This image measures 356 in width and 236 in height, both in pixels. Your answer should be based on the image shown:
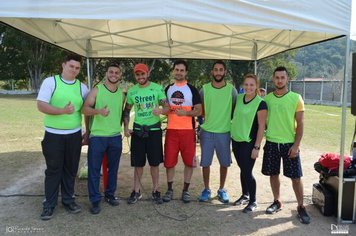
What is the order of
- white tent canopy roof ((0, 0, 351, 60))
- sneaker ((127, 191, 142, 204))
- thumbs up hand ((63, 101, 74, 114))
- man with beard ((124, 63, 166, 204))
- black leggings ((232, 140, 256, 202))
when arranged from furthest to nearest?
sneaker ((127, 191, 142, 204)), man with beard ((124, 63, 166, 204)), black leggings ((232, 140, 256, 202)), thumbs up hand ((63, 101, 74, 114)), white tent canopy roof ((0, 0, 351, 60))

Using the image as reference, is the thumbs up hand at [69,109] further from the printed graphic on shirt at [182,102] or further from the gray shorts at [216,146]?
the gray shorts at [216,146]

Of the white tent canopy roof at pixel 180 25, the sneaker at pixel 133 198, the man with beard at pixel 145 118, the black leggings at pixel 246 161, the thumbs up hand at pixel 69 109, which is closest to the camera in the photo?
the white tent canopy roof at pixel 180 25

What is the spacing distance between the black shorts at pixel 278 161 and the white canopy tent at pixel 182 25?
494mm

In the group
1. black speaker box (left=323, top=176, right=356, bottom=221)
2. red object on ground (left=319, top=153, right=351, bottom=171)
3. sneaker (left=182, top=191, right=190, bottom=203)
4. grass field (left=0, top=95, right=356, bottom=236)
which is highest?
red object on ground (left=319, top=153, right=351, bottom=171)

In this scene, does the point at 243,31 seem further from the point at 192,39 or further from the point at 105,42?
the point at 105,42

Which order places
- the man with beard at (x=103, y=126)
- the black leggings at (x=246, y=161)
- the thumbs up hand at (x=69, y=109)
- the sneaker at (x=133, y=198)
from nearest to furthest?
the thumbs up hand at (x=69, y=109), the man with beard at (x=103, y=126), the black leggings at (x=246, y=161), the sneaker at (x=133, y=198)

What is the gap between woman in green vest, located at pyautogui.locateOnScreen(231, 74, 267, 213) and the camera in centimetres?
403

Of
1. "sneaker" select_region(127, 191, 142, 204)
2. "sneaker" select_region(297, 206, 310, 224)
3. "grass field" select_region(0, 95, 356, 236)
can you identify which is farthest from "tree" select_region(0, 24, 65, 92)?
"sneaker" select_region(297, 206, 310, 224)

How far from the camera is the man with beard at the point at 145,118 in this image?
4.22 metres

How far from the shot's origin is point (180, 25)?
6.32m

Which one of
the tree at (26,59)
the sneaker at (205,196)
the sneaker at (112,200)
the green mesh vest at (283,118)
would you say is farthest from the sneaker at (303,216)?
the tree at (26,59)

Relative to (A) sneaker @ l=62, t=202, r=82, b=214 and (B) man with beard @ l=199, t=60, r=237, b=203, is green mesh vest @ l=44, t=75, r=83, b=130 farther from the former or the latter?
(B) man with beard @ l=199, t=60, r=237, b=203

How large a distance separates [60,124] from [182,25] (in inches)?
133

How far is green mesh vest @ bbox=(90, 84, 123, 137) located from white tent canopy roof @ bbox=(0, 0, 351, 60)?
0.90 m
